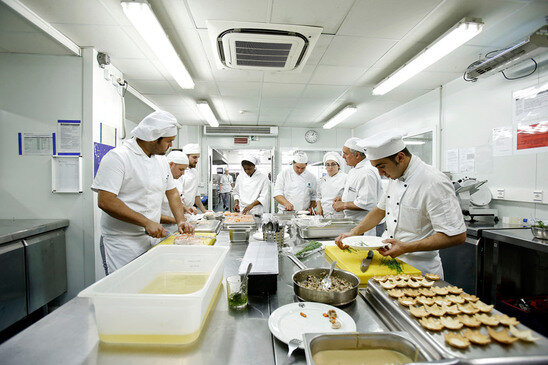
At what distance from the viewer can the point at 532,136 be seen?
2.84m

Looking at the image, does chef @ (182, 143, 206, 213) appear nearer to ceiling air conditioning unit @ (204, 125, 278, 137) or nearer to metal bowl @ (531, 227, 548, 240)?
ceiling air conditioning unit @ (204, 125, 278, 137)

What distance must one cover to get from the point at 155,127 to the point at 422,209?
6.75 ft

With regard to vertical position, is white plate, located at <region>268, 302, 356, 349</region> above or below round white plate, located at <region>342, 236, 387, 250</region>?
below

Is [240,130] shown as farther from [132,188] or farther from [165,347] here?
[165,347]

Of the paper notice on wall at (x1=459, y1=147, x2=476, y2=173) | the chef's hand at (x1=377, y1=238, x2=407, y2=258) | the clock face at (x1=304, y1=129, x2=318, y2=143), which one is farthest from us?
the clock face at (x1=304, y1=129, x2=318, y2=143)

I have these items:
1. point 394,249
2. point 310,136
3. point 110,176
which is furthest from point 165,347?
point 310,136

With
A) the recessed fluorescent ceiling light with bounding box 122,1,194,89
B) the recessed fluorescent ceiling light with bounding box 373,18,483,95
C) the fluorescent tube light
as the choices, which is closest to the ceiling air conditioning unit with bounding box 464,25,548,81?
the recessed fluorescent ceiling light with bounding box 373,18,483,95

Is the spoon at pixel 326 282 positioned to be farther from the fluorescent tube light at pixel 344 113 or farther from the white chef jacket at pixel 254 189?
the fluorescent tube light at pixel 344 113

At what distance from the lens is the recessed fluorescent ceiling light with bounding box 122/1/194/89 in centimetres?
215

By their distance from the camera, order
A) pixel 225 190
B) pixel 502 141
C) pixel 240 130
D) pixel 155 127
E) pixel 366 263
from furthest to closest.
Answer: pixel 225 190, pixel 240 130, pixel 502 141, pixel 155 127, pixel 366 263

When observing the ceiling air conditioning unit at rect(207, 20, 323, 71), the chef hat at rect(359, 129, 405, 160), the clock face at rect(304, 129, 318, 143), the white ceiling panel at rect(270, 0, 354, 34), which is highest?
the white ceiling panel at rect(270, 0, 354, 34)

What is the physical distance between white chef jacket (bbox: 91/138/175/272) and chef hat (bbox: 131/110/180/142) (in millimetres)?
151

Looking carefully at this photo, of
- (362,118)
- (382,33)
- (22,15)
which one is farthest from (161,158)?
(362,118)

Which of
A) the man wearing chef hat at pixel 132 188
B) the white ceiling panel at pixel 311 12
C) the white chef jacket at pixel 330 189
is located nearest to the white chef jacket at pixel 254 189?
the white chef jacket at pixel 330 189
